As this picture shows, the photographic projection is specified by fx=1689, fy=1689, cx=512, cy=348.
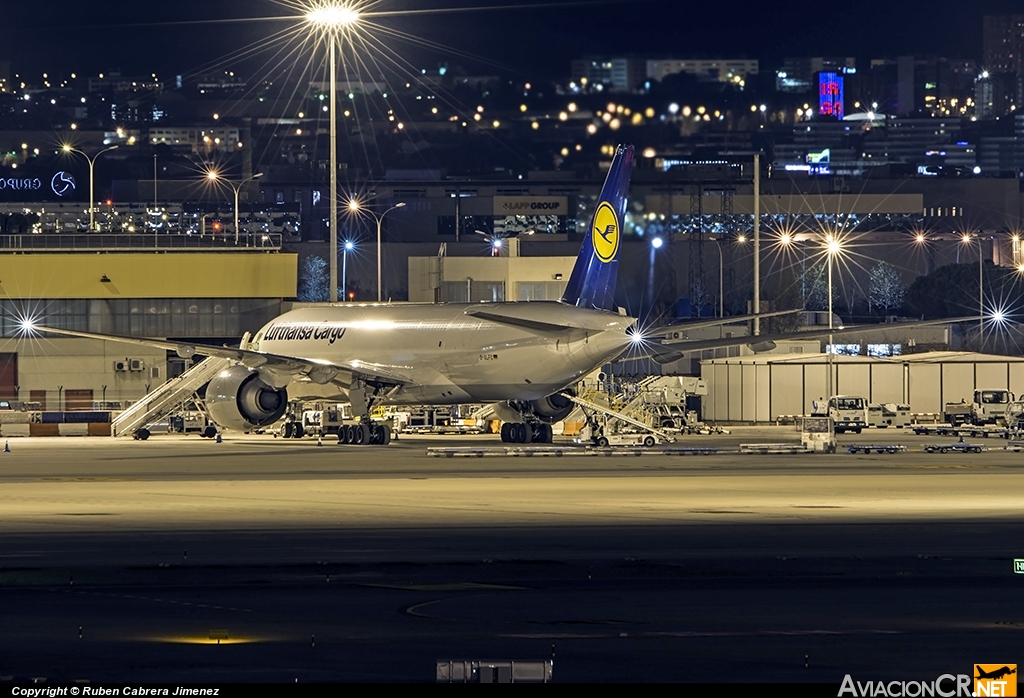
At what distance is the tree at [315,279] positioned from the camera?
160 m

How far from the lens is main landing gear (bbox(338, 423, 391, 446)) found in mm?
53906

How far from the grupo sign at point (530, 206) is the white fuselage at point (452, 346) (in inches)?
4570

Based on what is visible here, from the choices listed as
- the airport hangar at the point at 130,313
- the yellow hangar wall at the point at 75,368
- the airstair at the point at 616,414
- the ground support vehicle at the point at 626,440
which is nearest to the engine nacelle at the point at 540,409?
the airstair at the point at 616,414

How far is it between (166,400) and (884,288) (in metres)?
105

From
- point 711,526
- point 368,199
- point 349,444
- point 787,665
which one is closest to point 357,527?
point 711,526

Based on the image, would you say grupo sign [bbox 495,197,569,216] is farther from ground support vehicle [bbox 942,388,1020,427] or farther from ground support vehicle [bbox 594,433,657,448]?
ground support vehicle [bbox 594,433,657,448]

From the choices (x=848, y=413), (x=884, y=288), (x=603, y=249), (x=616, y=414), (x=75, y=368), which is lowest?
(x=848, y=413)

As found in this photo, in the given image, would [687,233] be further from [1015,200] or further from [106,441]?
[106,441]

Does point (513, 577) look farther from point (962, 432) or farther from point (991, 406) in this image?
point (991, 406)

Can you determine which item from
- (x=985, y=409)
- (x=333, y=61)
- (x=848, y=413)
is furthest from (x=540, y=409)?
(x=985, y=409)

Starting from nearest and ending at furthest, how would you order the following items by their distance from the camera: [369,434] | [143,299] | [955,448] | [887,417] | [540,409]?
[955,448]
[369,434]
[540,409]
[887,417]
[143,299]

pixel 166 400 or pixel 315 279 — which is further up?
pixel 315 279

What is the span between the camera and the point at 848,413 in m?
66.8

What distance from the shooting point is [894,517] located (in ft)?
90.4
